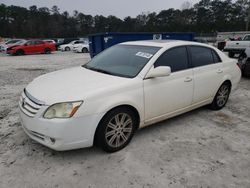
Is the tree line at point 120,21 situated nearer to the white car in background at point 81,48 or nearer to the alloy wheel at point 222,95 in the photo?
the white car in background at point 81,48

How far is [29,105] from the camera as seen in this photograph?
3.21 meters

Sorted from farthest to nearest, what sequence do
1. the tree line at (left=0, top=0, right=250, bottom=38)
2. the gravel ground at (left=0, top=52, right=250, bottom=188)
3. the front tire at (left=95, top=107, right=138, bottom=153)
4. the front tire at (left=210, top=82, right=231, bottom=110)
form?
the tree line at (left=0, top=0, right=250, bottom=38) → the front tire at (left=210, top=82, right=231, bottom=110) → the front tire at (left=95, top=107, right=138, bottom=153) → the gravel ground at (left=0, top=52, right=250, bottom=188)

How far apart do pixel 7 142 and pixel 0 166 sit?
0.65m

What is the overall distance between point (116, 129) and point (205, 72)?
2189 millimetres

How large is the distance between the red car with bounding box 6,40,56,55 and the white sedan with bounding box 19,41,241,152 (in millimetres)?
19074

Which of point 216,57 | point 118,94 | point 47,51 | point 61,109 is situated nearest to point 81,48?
point 47,51

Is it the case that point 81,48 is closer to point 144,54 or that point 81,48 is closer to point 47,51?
point 47,51

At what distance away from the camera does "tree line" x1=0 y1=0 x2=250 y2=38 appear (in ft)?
225

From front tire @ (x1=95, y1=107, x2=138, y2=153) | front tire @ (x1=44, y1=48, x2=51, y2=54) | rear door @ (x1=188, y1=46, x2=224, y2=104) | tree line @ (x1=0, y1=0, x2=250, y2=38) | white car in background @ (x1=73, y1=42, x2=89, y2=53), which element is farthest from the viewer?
tree line @ (x1=0, y1=0, x2=250, y2=38)

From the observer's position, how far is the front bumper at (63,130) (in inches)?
115

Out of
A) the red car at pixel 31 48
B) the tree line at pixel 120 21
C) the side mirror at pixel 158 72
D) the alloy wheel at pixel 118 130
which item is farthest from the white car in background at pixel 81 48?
the tree line at pixel 120 21

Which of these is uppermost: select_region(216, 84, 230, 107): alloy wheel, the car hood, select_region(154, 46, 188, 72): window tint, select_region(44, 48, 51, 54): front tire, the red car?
select_region(154, 46, 188, 72): window tint

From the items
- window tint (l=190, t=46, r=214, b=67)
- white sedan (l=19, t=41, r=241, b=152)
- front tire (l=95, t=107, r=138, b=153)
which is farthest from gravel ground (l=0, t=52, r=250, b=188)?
window tint (l=190, t=46, r=214, b=67)

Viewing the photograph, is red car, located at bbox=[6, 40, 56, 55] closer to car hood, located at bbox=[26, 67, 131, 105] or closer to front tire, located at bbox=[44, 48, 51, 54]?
front tire, located at bbox=[44, 48, 51, 54]
